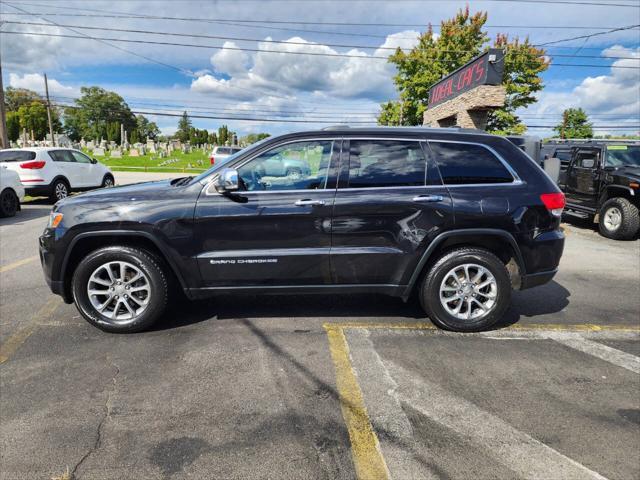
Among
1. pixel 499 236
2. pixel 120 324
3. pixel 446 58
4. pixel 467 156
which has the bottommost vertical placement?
pixel 120 324

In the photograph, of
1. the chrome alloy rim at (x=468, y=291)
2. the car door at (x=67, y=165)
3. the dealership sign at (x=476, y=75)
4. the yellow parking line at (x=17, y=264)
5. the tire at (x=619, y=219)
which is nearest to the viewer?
the chrome alloy rim at (x=468, y=291)

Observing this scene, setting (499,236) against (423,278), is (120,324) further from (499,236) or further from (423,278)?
(499,236)

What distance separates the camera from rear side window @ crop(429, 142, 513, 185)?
364 centimetres

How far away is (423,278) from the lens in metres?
3.77

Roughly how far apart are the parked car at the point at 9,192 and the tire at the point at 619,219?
13610mm

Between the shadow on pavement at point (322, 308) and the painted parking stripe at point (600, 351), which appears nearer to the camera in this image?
the painted parking stripe at point (600, 351)

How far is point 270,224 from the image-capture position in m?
3.48

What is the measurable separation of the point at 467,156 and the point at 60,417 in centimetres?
368

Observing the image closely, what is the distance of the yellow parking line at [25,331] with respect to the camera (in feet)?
10.9

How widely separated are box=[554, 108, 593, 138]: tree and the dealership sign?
5562 centimetres

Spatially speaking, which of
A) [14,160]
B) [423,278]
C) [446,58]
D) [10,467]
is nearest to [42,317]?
[10,467]

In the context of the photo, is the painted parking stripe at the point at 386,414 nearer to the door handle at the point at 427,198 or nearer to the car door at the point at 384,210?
the car door at the point at 384,210

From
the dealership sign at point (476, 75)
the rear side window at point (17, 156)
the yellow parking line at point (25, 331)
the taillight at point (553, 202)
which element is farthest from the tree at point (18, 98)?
the taillight at point (553, 202)

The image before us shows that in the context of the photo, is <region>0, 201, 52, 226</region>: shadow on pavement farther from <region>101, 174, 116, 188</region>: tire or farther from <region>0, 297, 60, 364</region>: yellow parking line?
<region>0, 297, 60, 364</region>: yellow parking line
